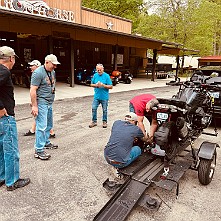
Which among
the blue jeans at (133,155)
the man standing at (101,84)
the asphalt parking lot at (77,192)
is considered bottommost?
the asphalt parking lot at (77,192)

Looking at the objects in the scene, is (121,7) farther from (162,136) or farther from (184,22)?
(162,136)

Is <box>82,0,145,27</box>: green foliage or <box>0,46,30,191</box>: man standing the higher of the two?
<box>82,0,145,27</box>: green foliage

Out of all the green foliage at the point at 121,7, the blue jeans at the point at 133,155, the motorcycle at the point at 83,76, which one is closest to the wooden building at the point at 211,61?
the green foliage at the point at 121,7

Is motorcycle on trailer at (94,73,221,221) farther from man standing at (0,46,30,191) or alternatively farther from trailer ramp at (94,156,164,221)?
man standing at (0,46,30,191)

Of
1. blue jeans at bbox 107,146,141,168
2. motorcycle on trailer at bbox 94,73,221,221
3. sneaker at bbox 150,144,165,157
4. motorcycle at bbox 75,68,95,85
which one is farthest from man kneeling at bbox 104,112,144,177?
motorcycle at bbox 75,68,95,85

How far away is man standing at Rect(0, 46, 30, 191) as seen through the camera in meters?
2.85

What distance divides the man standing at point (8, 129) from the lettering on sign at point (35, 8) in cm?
1121

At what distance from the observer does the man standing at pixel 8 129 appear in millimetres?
2848

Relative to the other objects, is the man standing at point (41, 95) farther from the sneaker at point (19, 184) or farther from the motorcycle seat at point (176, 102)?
the motorcycle seat at point (176, 102)

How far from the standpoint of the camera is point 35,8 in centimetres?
1338

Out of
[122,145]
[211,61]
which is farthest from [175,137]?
[211,61]

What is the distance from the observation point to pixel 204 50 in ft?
86.3

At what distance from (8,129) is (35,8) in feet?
40.8

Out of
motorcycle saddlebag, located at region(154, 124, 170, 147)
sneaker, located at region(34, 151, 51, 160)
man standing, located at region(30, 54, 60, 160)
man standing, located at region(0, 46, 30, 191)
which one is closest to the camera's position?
man standing, located at region(0, 46, 30, 191)
